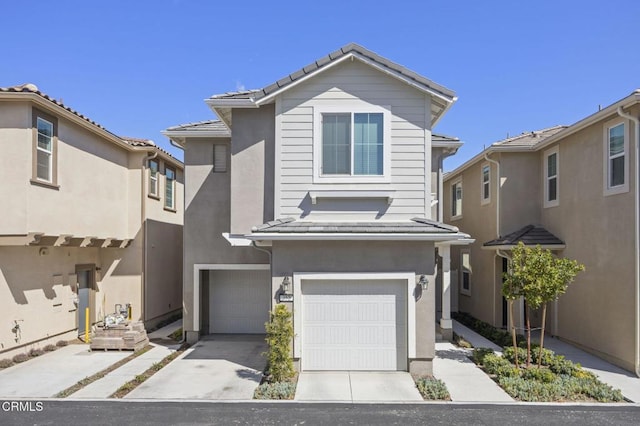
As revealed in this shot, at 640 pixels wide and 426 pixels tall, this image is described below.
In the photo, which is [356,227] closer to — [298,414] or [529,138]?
[298,414]

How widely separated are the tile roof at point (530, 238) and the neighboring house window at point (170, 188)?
11934 millimetres

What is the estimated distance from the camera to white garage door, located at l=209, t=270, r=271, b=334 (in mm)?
12727

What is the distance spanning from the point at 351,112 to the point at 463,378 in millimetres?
6376

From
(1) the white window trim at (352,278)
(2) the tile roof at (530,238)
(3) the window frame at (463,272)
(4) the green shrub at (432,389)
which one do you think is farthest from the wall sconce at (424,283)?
(3) the window frame at (463,272)

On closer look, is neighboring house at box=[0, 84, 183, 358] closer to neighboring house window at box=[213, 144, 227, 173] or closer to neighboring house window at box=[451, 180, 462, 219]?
neighboring house window at box=[213, 144, 227, 173]

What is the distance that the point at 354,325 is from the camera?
354 inches

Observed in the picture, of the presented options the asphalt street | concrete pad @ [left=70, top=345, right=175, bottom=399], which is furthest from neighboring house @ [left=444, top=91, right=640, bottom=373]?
concrete pad @ [left=70, top=345, right=175, bottom=399]

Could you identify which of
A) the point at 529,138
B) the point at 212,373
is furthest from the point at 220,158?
the point at 529,138

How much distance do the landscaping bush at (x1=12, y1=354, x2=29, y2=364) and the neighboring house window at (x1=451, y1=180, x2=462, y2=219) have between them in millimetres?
15889

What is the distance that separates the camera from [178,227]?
54.9 ft

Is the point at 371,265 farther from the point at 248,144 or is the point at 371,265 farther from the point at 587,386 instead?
the point at 587,386

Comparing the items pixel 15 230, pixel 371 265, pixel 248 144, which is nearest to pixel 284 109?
pixel 248 144

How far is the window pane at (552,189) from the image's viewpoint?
12.6 metres

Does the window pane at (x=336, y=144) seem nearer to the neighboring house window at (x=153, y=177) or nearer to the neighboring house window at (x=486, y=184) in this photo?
the neighboring house window at (x=486, y=184)
